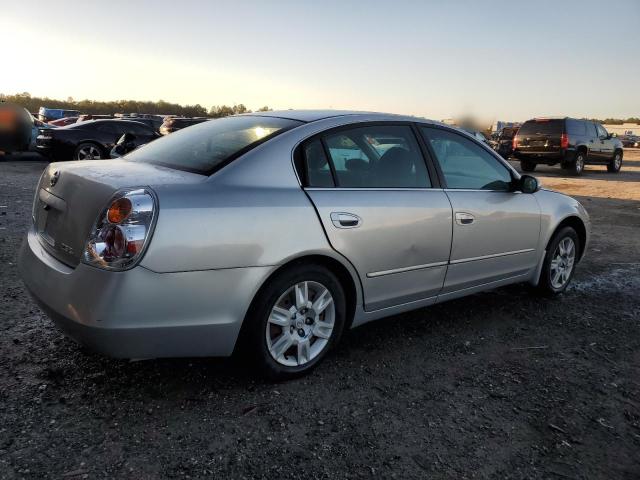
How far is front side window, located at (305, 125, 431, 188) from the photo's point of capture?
3.14 metres

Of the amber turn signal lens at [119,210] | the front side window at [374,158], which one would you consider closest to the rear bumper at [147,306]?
the amber turn signal lens at [119,210]

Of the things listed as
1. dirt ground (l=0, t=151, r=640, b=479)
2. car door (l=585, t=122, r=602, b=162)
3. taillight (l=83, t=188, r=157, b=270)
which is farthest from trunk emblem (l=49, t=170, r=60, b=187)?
car door (l=585, t=122, r=602, b=162)

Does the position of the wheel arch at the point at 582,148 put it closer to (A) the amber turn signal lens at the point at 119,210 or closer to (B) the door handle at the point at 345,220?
(B) the door handle at the point at 345,220

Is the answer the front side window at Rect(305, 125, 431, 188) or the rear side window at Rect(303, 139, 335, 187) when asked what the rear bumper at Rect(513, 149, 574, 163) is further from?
the rear side window at Rect(303, 139, 335, 187)

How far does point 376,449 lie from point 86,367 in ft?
5.64

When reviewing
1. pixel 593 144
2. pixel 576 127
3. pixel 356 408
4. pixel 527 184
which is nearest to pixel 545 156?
pixel 576 127

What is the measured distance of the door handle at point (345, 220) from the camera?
9.65ft

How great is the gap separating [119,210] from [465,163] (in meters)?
2.56

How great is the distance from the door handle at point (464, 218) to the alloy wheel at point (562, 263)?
4.44ft

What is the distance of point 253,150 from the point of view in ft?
9.49

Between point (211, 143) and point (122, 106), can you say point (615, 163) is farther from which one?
point (122, 106)

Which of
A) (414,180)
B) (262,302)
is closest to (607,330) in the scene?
(414,180)

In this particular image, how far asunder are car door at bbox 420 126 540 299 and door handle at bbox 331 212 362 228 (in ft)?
2.88

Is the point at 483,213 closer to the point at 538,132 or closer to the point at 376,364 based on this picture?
the point at 376,364
